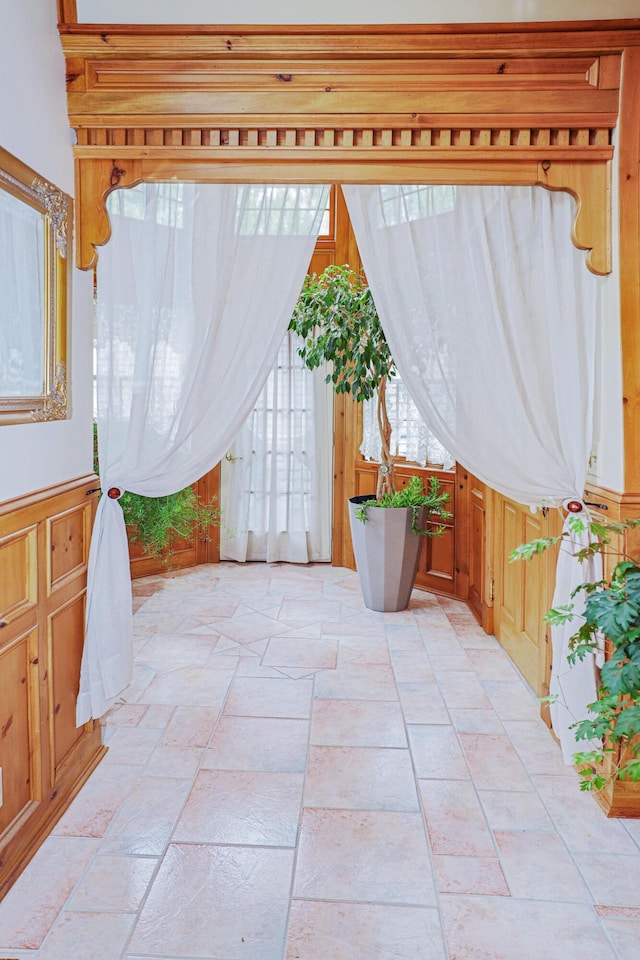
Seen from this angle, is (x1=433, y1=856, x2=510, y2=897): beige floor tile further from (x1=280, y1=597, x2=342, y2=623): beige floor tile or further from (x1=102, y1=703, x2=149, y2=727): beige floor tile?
(x1=280, y1=597, x2=342, y2=623): beige floor tile

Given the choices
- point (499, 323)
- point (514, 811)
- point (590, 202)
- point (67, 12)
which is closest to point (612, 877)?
point (514, 811)

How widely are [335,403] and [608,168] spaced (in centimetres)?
339

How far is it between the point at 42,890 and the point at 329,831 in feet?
2.73

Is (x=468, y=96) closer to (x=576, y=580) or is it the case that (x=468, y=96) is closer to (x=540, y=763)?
(x=576, y=580)

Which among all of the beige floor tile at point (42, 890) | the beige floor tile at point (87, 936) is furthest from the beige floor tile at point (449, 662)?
the beige floor tile at point (87, 936)

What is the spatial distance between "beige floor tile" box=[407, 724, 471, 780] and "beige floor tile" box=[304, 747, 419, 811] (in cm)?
5

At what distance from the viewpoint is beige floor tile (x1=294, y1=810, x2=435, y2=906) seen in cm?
190

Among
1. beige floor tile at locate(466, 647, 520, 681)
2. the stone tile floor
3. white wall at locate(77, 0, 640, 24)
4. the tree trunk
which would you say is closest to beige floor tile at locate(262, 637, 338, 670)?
the stone tile floor

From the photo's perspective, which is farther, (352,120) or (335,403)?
(335,403)

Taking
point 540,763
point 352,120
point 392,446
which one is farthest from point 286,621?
point 352,120

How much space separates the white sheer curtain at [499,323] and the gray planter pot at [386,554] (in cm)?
173

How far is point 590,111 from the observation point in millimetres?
2328

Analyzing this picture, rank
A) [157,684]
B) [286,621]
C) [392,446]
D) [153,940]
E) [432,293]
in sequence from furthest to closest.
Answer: [392,446] → [286,621] → [157,684] → [432,293] → [153,940]

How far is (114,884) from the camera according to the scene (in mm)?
1926
